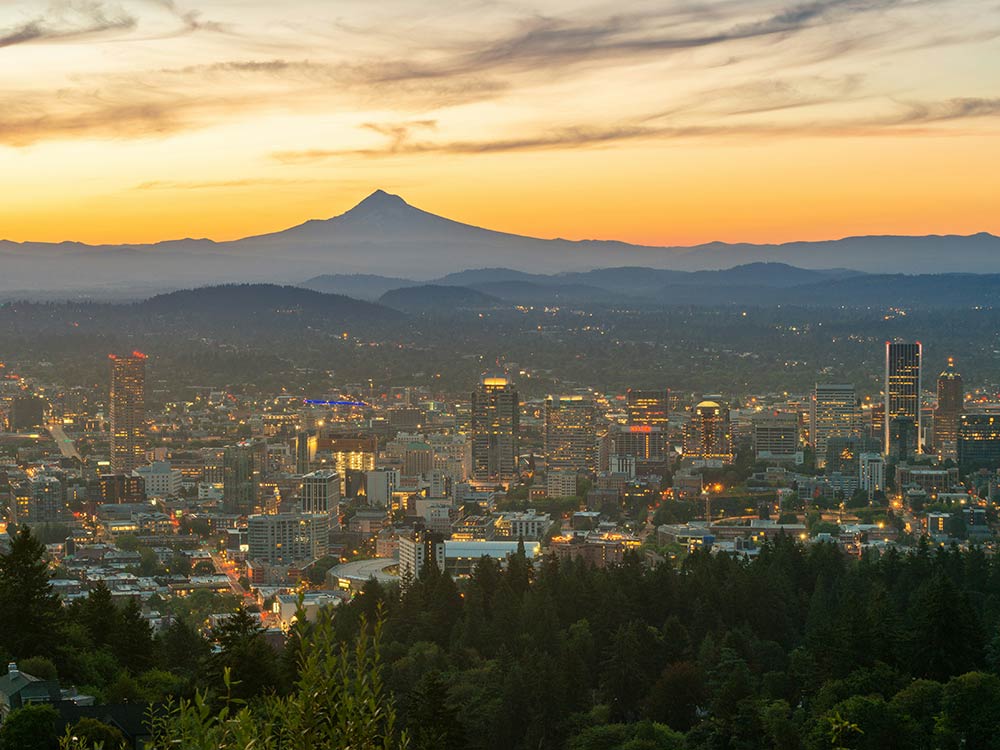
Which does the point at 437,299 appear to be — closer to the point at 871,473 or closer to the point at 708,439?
the point at 708,439

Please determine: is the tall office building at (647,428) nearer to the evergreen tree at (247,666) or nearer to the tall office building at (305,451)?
the tall office building at (305,451)

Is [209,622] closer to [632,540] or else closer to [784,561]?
[784,561]

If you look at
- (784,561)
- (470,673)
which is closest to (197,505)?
(784,561)

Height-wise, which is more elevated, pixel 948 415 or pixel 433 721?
pixel 433 721

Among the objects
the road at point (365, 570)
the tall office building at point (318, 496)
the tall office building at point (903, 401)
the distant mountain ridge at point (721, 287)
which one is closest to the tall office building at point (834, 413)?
the tall office building at point (903, 401)

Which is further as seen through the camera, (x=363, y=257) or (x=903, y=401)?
(x=363, y=257)

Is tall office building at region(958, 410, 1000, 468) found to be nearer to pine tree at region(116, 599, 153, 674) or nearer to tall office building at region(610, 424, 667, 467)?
tall office building at region(610, 424, 667, 467)

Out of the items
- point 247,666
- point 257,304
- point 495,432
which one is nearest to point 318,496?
point 495,432
